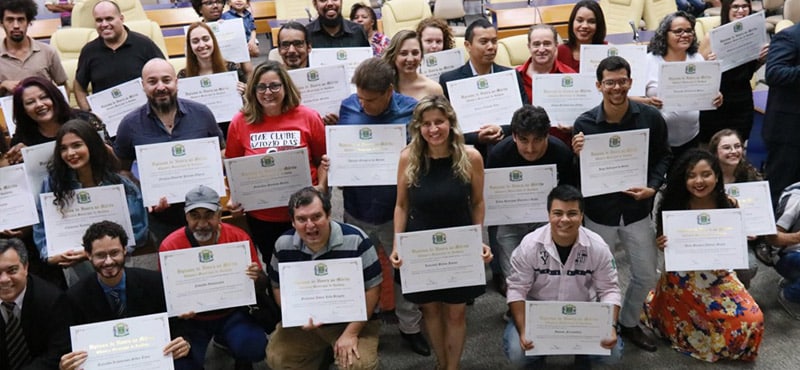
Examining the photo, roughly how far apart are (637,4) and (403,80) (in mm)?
4983

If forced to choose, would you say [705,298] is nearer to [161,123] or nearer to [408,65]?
[408,65]

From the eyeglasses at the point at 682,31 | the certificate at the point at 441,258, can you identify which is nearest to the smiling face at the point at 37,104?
the certificate at the point at 441,258

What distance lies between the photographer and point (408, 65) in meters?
4.23

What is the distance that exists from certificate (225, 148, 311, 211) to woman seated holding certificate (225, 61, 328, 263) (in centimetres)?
8

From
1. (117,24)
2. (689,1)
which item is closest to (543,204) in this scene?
(117,24)

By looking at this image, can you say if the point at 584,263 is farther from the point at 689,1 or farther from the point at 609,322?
the point at 689,1

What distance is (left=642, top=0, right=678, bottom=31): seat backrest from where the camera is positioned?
8273mm

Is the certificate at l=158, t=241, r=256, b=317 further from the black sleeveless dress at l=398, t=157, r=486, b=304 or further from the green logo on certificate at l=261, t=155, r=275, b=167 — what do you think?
the black sleeveless dress at l=398, t=157, r=486, b=304

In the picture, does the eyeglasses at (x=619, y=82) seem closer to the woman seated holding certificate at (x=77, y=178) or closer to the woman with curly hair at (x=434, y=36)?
the woman with curly hair at (x=434, y=36)

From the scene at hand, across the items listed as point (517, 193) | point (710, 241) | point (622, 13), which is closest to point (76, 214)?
point (517, 193)

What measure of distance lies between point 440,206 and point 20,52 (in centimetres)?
342

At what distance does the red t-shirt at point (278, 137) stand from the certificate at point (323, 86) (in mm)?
475

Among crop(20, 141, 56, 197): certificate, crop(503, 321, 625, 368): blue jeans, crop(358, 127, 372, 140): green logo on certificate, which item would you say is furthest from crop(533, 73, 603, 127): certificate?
crop(20, 141, 56, 197): certificate

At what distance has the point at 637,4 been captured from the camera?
8211 millimetres
